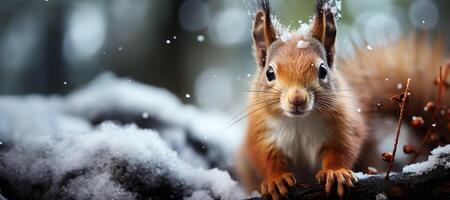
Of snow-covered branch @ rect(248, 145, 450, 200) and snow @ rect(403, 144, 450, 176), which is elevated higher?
snow @ rect(403, 144, 450, 176)

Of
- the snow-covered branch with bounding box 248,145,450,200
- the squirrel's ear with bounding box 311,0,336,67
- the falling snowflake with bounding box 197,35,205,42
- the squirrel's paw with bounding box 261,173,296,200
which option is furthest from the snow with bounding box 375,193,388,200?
the falling snowflake with bounding box 197,35,205,42

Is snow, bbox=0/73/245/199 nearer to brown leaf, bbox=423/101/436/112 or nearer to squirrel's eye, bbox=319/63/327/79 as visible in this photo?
squirrel's eye, bbox=319/63/327/79

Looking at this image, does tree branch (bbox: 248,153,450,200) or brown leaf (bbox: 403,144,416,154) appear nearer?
tree branch (bbox: 248,153,450,200)

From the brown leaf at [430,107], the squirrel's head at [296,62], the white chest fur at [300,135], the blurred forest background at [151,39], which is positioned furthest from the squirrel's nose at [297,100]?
the brown leaf at [430,107]

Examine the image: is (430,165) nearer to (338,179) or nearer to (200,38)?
(338,179)

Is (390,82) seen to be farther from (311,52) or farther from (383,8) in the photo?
(311,52)

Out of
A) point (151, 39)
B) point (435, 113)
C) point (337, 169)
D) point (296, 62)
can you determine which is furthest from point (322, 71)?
point (151, 39)

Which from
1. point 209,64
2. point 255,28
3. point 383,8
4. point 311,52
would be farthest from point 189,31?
point 383,8
